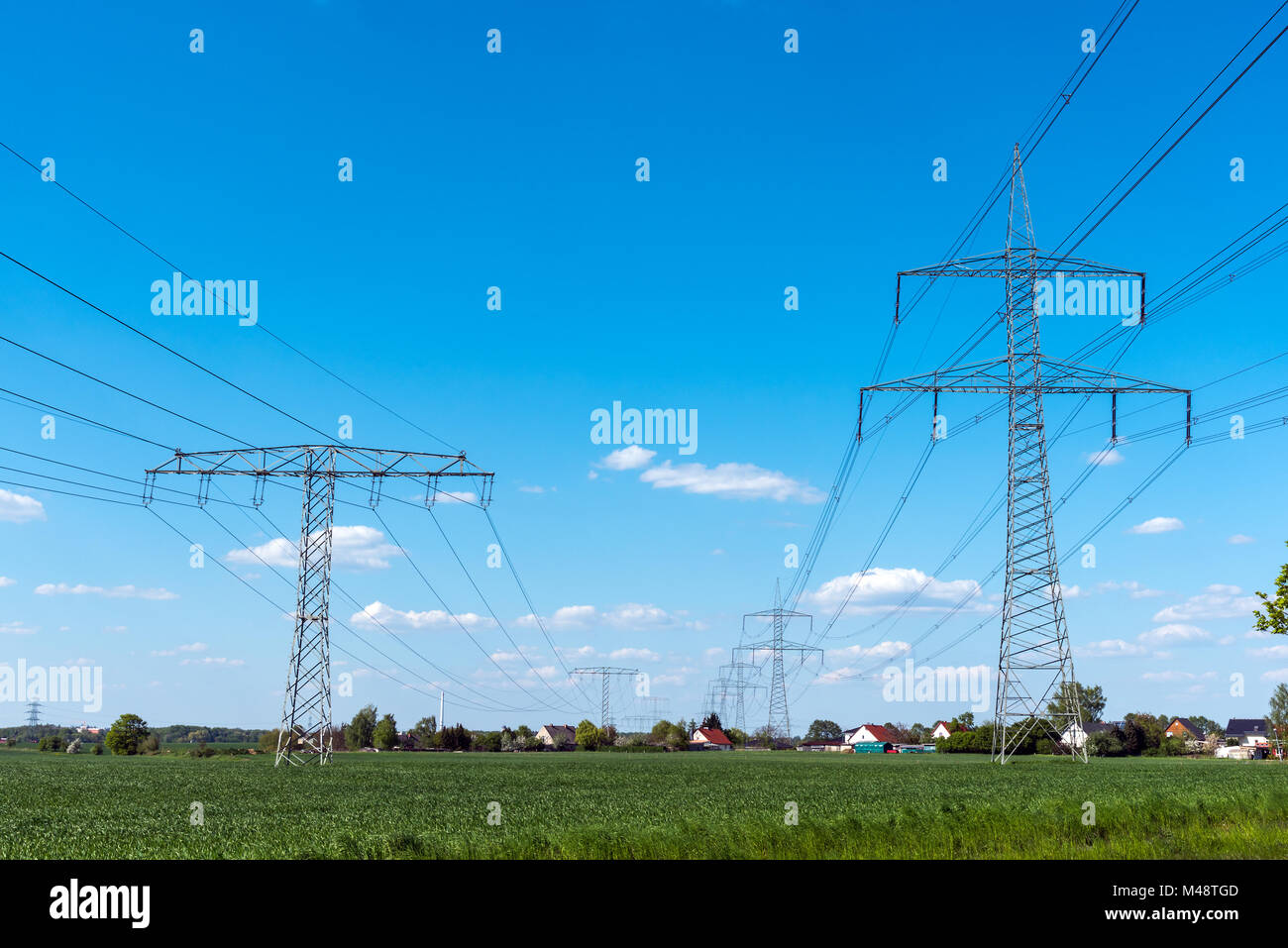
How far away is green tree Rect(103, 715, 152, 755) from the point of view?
11156 cm

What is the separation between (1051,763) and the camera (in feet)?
197

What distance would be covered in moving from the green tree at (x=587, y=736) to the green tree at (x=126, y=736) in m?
83.2

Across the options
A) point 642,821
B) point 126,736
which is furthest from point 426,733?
point 642,821

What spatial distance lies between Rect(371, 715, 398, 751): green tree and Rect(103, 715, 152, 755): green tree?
1844 inches

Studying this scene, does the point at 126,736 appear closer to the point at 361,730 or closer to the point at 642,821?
the point at 361,730

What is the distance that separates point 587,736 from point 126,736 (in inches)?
3457

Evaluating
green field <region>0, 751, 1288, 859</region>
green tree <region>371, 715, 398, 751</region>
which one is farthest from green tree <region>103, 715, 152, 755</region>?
green field <region>0, 751, 1288, 859</region>

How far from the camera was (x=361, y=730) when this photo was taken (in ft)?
554
